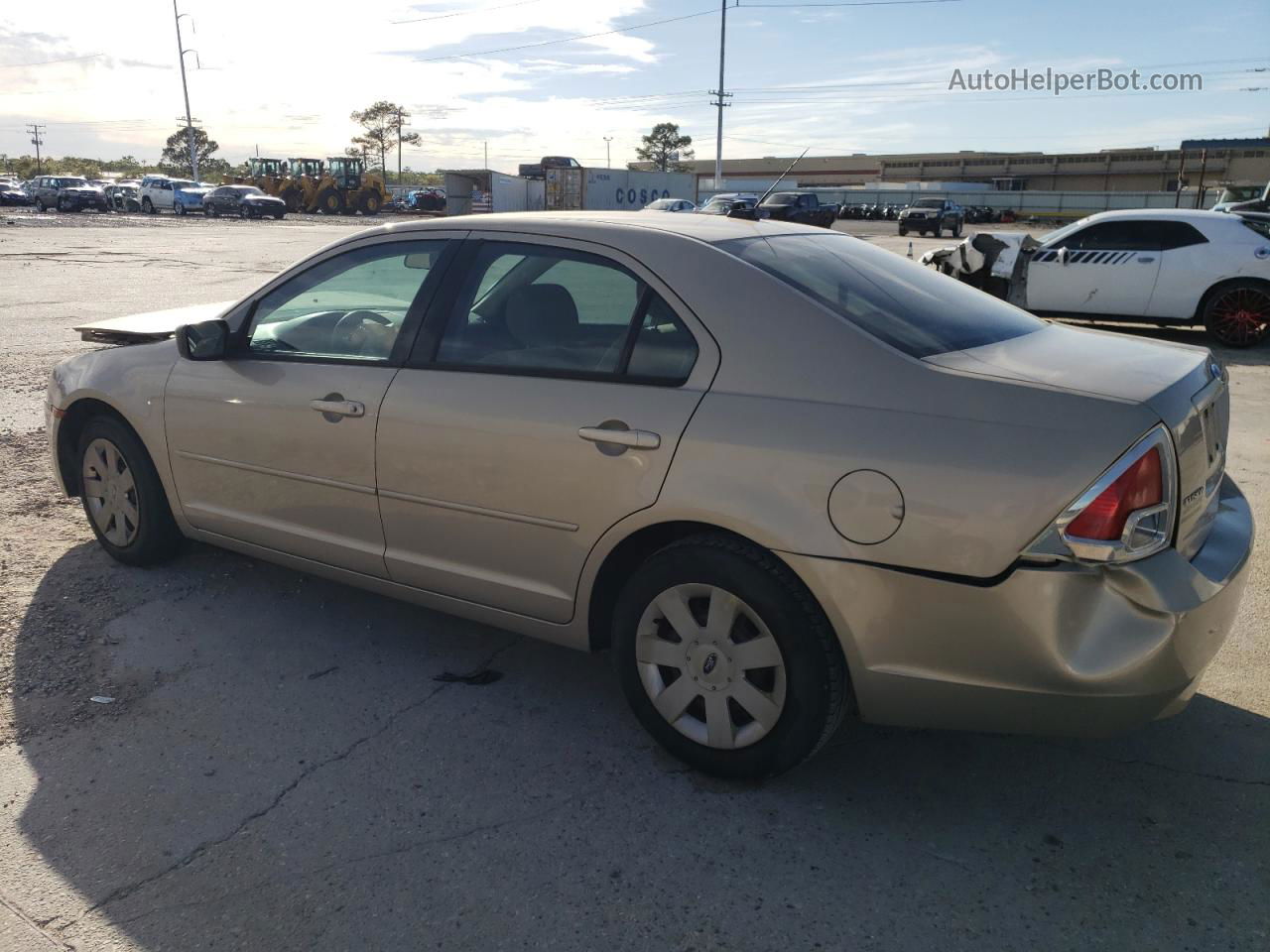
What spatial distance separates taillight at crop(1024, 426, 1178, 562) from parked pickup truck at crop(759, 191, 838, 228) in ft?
132

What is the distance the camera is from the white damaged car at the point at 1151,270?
11.1 meters

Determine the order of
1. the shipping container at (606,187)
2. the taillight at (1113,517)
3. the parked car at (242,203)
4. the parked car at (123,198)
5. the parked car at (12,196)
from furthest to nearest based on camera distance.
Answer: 1. the parked car at (12,196)
2. the parked car at (123,198)
3. the shipping container at (606,187)
4. the parked car at (242,203)
5. the taillight at (1113,517)

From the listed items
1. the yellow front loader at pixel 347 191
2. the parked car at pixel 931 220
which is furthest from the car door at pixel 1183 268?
the yellow front loader at pixel 347 191

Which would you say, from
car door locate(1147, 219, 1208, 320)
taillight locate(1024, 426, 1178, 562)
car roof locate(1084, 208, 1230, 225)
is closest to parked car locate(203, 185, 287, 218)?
car roof locate(1084, 208, 1230, 225)

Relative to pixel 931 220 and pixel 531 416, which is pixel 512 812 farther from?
pixel 931 220

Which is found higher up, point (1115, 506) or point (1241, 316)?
point (1115, 506)

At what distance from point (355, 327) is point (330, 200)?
5448 cm

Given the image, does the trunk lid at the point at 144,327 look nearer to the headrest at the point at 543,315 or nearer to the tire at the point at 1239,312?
A: the headrest at the point at 543,315

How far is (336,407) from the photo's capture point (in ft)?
11.7

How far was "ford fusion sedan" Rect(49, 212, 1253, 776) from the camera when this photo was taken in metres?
2.43

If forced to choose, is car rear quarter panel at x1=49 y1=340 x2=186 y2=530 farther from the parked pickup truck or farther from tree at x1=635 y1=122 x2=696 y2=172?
tree at x1=635 y1=122 x2=696 y2=172

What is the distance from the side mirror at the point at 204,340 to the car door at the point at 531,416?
37.3 inches

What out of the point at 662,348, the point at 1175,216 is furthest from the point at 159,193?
the point at 662,348

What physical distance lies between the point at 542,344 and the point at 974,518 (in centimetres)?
150
